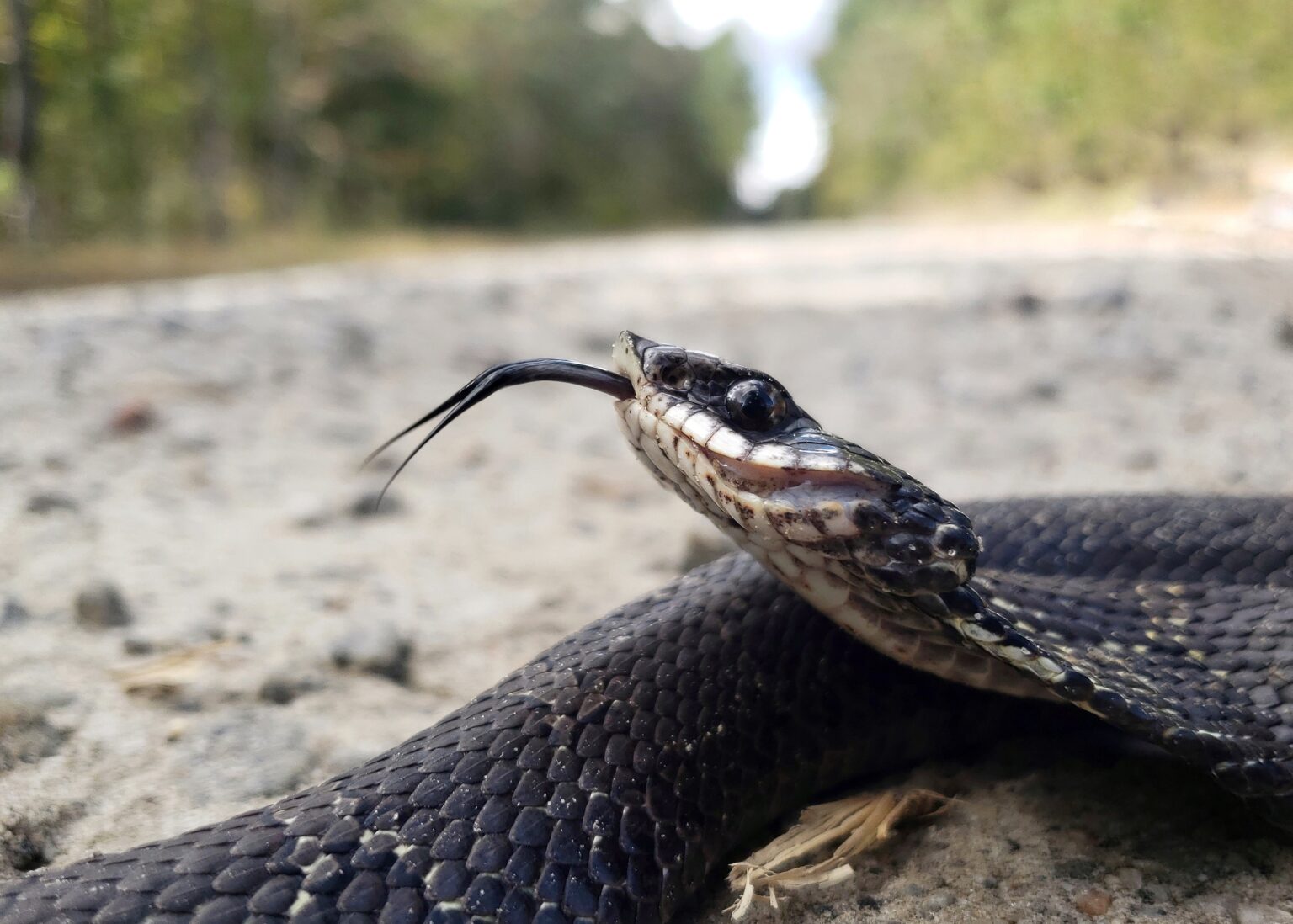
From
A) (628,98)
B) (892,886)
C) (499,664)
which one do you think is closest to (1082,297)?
(499,664)

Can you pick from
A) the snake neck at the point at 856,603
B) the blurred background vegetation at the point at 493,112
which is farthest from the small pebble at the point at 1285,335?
the blurred background vegetation at the point at 493,112

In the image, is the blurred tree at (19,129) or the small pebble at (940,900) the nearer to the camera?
the small pebble at (940,900)

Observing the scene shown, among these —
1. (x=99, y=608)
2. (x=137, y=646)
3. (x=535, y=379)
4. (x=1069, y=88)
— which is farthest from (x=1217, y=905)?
(x=1069, y=88)

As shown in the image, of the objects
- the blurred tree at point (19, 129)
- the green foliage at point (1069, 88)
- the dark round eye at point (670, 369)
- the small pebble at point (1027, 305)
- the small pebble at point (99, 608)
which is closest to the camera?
the dark round eye at point (670, 369)

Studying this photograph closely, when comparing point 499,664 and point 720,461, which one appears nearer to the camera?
point 720,461

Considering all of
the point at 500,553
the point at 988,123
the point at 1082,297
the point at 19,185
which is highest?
the point at 988,123

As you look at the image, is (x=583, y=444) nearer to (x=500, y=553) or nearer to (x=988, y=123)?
(x=500, y=553)

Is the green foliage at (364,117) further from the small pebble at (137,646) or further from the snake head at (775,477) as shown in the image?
the snake head at (775,477)

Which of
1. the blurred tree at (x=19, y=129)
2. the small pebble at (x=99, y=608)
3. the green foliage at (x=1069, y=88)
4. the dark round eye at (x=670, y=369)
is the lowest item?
the small pebble at (x=99, y=608)
